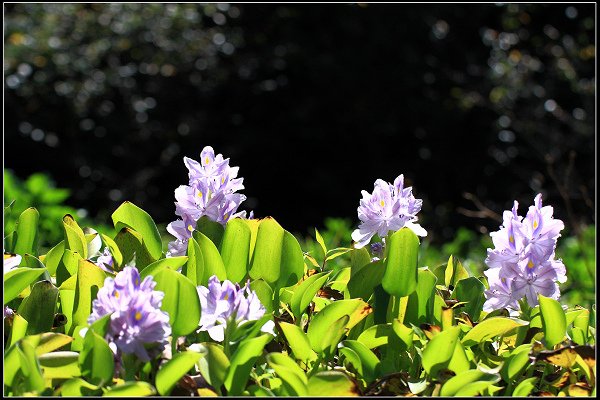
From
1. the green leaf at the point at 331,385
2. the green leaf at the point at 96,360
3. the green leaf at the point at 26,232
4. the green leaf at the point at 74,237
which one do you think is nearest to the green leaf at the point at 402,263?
the green leaf at the point at 331,385

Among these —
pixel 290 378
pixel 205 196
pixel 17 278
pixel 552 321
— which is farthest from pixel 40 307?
pixel 552 321

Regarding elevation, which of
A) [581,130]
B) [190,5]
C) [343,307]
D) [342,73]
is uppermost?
[190,5]

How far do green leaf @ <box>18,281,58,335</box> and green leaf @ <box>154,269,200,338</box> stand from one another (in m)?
0.28

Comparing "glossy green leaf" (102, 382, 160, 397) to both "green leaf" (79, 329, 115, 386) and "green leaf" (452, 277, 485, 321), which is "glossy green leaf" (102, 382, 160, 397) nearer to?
"green leaf" (79, 329, 115, 386)

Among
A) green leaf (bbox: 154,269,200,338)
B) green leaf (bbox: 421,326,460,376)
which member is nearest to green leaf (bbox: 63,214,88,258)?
green leaf (bbox: 154,269,200,338)

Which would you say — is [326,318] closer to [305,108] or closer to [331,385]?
[331,385]

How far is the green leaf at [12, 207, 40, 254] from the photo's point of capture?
83.5 inches

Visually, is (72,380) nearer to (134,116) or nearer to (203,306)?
(203,306)

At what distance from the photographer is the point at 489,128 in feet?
23.6

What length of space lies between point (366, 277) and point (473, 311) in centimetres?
31

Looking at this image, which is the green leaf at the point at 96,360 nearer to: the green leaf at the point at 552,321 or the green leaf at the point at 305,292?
the green leaf at the point at 305,292

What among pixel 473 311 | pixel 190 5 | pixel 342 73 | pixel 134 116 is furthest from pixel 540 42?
pixel 473 311

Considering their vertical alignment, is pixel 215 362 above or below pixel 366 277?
below

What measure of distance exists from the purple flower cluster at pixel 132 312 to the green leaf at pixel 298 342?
0.25 metres
